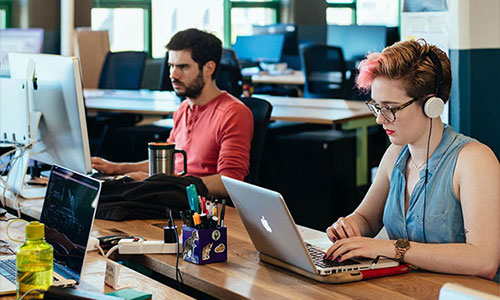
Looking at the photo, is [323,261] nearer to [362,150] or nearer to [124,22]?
[362,150]

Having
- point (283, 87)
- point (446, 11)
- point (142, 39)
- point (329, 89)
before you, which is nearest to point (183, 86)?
point (446, 11)

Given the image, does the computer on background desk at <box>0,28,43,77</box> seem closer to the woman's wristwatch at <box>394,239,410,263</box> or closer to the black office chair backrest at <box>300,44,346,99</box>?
the black office chair backrest at <box>300,44,346,99</box>

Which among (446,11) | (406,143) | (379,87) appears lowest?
(406,143)

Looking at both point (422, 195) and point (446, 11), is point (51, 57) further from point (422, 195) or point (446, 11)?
point (446, 11)

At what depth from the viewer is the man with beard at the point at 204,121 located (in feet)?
9.11

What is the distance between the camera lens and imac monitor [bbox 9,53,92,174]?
241 cm

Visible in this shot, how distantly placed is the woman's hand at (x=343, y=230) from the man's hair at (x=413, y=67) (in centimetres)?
38

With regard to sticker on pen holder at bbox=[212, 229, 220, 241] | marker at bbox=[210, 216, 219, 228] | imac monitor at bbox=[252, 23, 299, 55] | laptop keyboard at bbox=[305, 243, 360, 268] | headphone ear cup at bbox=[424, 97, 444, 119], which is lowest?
laptop keyboard at bbox=[305, 243, 360, 268]

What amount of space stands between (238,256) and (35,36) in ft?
16.2

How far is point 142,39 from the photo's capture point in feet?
27.5

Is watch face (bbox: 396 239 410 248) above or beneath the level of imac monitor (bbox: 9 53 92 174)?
beneath

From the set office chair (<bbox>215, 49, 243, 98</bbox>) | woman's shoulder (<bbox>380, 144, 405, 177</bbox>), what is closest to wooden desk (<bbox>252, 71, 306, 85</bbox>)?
office chair (<bbox>215, 49, 243, 98</bbox>)

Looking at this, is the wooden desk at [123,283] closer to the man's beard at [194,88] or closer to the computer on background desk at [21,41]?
the man's beard at [194,88]

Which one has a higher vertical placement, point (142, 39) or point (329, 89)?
point (142, 39)
